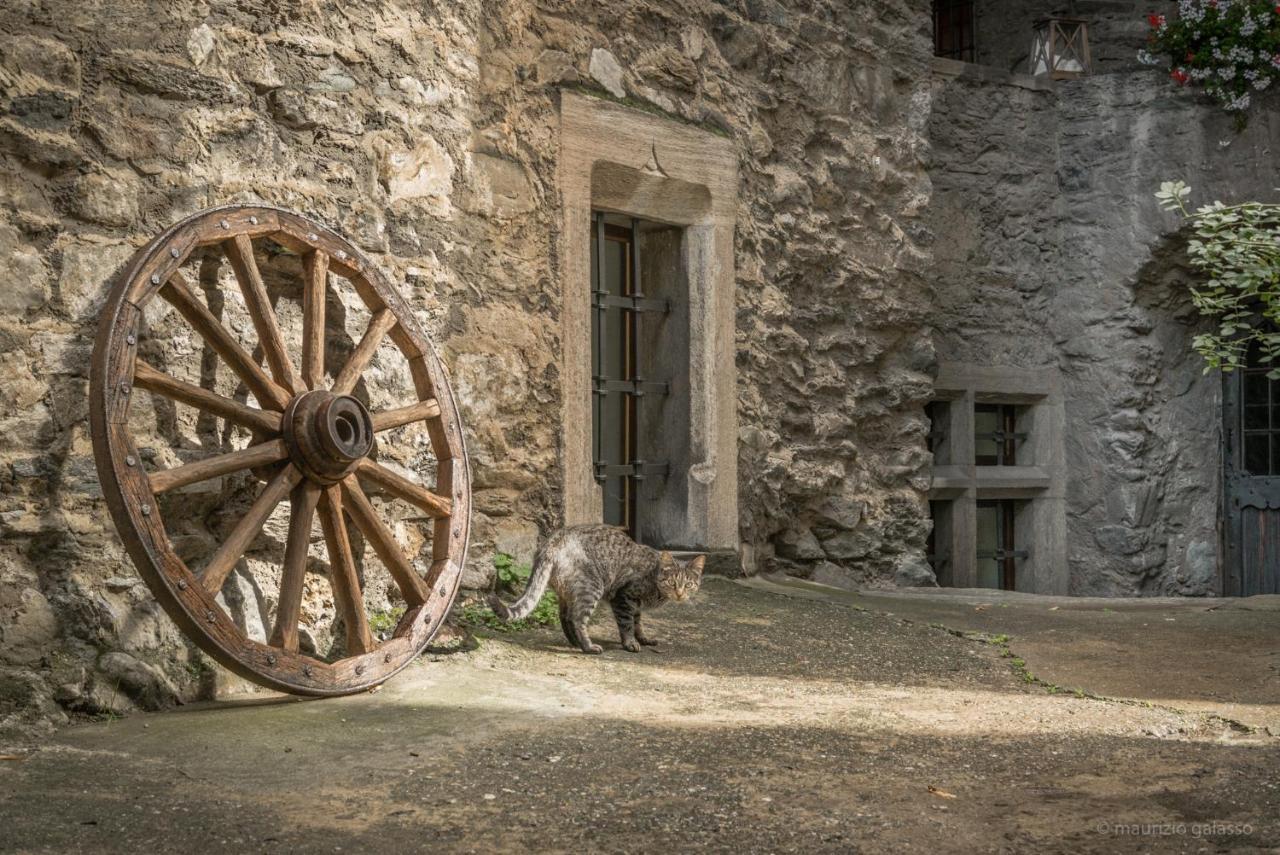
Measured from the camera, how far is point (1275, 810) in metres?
2.70

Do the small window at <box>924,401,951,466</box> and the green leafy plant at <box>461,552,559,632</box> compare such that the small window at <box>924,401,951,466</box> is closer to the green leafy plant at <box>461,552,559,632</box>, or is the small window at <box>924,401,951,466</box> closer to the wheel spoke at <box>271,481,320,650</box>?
the green leafy plant at <box>461,552,559,632</box>

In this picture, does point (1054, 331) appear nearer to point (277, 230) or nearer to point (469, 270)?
point (469, 270)

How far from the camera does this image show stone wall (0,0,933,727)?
349 centimetres

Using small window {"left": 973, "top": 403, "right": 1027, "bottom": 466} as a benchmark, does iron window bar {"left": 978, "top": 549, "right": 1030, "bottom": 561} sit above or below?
below

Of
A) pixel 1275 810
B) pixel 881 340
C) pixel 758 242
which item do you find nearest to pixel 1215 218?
pixel 881 340

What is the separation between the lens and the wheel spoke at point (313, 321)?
3.88 m

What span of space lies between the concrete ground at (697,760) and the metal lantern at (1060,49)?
16.5 feet

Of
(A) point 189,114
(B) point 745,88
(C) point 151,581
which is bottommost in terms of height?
(C) point 151,581

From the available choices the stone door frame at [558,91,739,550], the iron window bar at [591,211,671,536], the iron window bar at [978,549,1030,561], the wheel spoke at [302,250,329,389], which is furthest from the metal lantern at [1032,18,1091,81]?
the wheel spoke at [302,250,329,389]

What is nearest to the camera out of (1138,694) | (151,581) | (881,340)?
(151,581)

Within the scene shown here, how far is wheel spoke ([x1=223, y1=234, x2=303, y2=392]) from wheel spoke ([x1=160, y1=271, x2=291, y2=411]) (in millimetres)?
63

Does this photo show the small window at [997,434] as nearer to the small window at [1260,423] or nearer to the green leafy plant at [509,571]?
the small window at [1260,423]

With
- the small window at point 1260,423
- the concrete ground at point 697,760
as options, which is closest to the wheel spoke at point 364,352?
the concrete ground at point 697,760

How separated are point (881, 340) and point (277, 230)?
4112 millimetres
